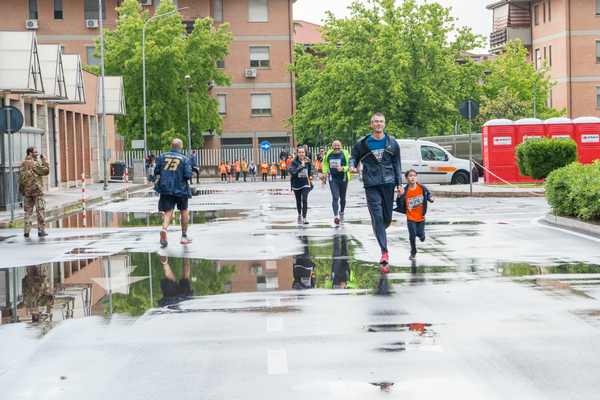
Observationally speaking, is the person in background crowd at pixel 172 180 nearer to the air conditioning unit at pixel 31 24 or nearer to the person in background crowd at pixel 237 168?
the person in background crowd at pixel 237 168

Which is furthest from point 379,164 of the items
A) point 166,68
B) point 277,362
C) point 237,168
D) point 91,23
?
point 91,23

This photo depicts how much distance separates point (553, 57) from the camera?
3194 inches

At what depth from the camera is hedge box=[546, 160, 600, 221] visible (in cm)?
1880

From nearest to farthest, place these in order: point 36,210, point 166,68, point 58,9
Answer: point 36,210, point 166,68, point 58,9

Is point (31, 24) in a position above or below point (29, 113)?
above

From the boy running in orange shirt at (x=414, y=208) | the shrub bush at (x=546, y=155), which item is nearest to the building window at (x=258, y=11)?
the shrub bush at (x=546, y=155)

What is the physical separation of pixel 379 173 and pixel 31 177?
9.21m

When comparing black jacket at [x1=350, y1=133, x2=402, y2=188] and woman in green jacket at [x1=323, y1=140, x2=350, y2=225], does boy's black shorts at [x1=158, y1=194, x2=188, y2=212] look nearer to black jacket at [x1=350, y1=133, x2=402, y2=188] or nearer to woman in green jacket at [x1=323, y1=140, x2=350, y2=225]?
woman in green jacket at [x1=323, y1=140, x2=350, y2=225]

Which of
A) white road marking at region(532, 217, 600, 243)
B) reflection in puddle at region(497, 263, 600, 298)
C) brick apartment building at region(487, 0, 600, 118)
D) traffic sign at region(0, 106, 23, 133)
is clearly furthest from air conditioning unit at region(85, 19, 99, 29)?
reflection in puddle at region(497, 263, 600, 298)

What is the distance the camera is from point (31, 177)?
21109 mm

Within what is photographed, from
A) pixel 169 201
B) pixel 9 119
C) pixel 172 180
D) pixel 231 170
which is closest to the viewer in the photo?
pixel 172 180

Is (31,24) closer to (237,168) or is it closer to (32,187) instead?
(237,168)

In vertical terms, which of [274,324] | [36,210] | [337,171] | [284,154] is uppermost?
[337,171]

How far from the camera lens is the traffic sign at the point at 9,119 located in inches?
1012
